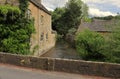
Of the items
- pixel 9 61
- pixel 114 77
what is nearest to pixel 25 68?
pixel 9 61

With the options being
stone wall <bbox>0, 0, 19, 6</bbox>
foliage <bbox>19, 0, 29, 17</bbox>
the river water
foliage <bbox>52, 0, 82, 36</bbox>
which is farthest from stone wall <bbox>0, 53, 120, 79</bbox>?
foliage <bbox>52, 0, 82, 36</bbox>

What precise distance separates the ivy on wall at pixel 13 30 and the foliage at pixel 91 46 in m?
5.53

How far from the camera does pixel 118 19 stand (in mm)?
21938

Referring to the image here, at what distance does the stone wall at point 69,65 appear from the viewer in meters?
10.4

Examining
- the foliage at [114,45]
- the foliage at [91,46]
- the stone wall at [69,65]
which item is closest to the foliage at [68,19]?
the foliage at [91,46]

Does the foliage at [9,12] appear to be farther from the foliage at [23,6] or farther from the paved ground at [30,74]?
the paved ground at [30,74]

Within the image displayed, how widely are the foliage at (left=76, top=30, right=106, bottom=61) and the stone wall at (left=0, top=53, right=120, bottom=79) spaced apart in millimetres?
10987

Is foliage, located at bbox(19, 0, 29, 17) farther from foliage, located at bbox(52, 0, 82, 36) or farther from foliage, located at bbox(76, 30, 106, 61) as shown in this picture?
foliage, located at bbox(52, 0, 82, 36)

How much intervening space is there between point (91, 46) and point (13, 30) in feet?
25.5

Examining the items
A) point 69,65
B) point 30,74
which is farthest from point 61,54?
point 30,74

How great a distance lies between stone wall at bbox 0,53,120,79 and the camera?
10.4 metres

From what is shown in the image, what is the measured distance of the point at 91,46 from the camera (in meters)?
23.1

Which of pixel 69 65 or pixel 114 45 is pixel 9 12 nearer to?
pixel 114 45

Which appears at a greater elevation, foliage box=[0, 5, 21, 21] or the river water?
foliage box=[0, 5, 21, 21]
